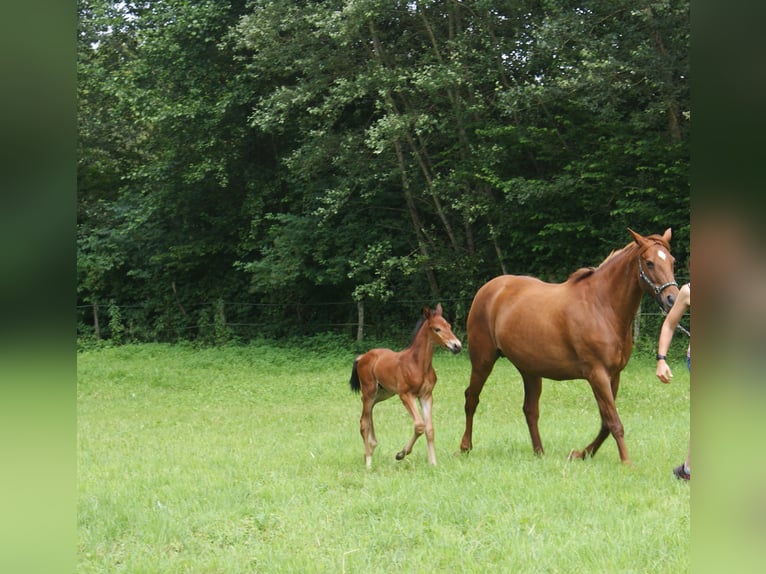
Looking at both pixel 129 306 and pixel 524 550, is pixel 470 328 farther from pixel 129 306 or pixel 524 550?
pixel 129 306

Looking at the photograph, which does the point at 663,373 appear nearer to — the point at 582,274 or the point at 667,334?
the point at 667,334

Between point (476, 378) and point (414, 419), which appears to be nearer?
point (414, 419)

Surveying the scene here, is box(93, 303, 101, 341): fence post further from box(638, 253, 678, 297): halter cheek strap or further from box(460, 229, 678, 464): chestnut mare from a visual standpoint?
box(638, 253, 678, 297): halter cheek strap

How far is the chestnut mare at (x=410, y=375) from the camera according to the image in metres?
7.25

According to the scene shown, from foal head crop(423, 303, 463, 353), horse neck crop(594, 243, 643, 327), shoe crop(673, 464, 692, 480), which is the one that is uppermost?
horse neck crop(594, 243, 643, 327)

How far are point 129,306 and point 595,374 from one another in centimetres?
2062

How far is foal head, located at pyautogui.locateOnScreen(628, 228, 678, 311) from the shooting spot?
602cm

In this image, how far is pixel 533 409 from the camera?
25.2ft

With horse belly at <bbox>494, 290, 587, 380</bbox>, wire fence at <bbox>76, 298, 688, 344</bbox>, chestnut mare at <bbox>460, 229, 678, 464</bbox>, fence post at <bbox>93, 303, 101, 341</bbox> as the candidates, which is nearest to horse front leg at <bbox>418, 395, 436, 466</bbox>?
chestnut mare at <bbox>460, 229, 678, 464</bbox>

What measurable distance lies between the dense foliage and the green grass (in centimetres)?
695

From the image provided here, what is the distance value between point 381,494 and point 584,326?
2.48 metres

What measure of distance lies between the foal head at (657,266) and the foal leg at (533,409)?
1.88m

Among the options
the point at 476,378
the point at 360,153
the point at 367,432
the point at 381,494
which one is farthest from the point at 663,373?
the point at 360,153
